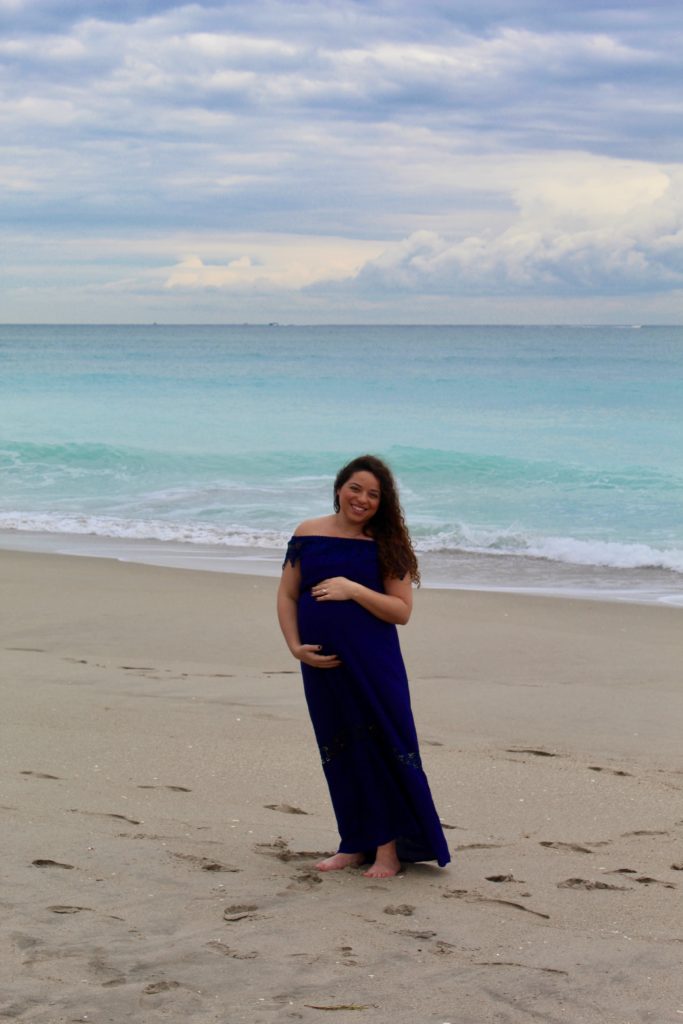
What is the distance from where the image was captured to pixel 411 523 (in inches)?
636

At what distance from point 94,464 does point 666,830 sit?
21.2 metres

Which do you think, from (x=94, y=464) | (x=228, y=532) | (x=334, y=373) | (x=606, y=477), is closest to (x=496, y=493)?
(x=606, y=477)

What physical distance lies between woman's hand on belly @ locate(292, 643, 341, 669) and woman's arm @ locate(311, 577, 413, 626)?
7.2 inches

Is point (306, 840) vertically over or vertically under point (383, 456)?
under

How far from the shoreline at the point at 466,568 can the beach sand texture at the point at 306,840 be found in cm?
251

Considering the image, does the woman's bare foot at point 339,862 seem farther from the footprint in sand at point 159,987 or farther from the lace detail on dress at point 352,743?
the footprint in sand at point 159,987

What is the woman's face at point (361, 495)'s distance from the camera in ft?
13.8

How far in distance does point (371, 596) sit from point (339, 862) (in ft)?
3.42

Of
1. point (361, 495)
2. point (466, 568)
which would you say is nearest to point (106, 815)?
point (361, 495)

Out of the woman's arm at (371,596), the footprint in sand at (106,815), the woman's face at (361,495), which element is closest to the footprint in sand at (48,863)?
the footprint in sand at (106,815)

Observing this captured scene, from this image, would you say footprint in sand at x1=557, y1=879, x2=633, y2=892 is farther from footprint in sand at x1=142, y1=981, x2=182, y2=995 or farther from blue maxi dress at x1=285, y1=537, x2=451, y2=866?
footprint in sand at x1=142, y1=981, x2=182, y2=995

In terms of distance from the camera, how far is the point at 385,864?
4.29 metres

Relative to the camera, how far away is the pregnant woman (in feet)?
13.7

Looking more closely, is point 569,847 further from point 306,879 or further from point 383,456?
point 383,456
